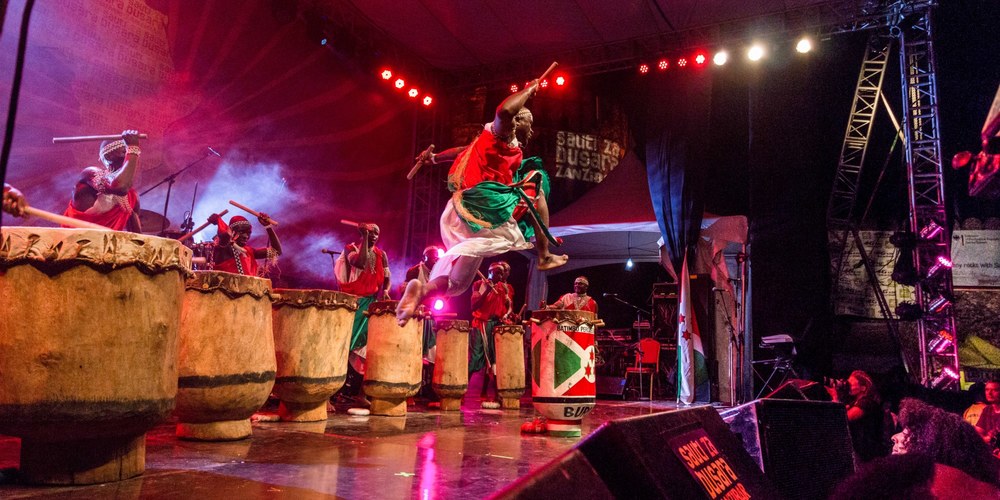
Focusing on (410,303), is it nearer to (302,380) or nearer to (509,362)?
(302,380)

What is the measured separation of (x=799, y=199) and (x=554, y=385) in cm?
790

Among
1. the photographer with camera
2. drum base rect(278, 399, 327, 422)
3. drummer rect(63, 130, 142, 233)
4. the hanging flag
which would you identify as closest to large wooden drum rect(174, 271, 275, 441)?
drum base rect(278, 399, 327, 422)

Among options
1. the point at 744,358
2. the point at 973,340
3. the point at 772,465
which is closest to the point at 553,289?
the point at 744,358

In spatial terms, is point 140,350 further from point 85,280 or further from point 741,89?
point 741,89

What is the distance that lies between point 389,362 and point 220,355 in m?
2.61

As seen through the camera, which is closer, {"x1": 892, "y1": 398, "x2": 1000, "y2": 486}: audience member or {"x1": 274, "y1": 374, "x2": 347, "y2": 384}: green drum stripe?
{"x1": 892, "y1": 398, "x2": 1000, "y2": 486}: audience member

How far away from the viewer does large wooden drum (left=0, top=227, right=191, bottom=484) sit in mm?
2271

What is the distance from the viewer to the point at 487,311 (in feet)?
31.9

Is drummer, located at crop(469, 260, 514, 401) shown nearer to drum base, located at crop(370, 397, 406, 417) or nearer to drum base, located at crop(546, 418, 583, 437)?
drum base, located at crop(370, 397, 406, 417)

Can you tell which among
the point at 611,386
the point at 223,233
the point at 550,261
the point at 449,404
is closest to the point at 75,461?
the point at 550,261

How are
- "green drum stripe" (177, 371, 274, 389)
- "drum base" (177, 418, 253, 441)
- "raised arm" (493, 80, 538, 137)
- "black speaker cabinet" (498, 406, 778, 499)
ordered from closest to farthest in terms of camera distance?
1. "black speaker cabinet" (498, 406, 778, 499)
2. "green drum stripe" (177, 371, 274, 389)
3. "drum base" (177, 418, 253, 441)
4. "raised arm" (493, 80, 538, 137)

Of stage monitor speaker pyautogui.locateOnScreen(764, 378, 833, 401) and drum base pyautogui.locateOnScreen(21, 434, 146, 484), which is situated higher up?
stage monitor speaker pyautogui.locateOnScreen(764, 378, 833, 401)

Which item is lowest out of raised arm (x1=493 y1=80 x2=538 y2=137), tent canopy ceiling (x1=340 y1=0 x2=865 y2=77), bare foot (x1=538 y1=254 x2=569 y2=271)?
bare foot (x1=538 y1=254 x2=569 y2=271)

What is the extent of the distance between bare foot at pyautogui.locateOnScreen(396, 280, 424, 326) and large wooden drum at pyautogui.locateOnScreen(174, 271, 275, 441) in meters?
0.87
